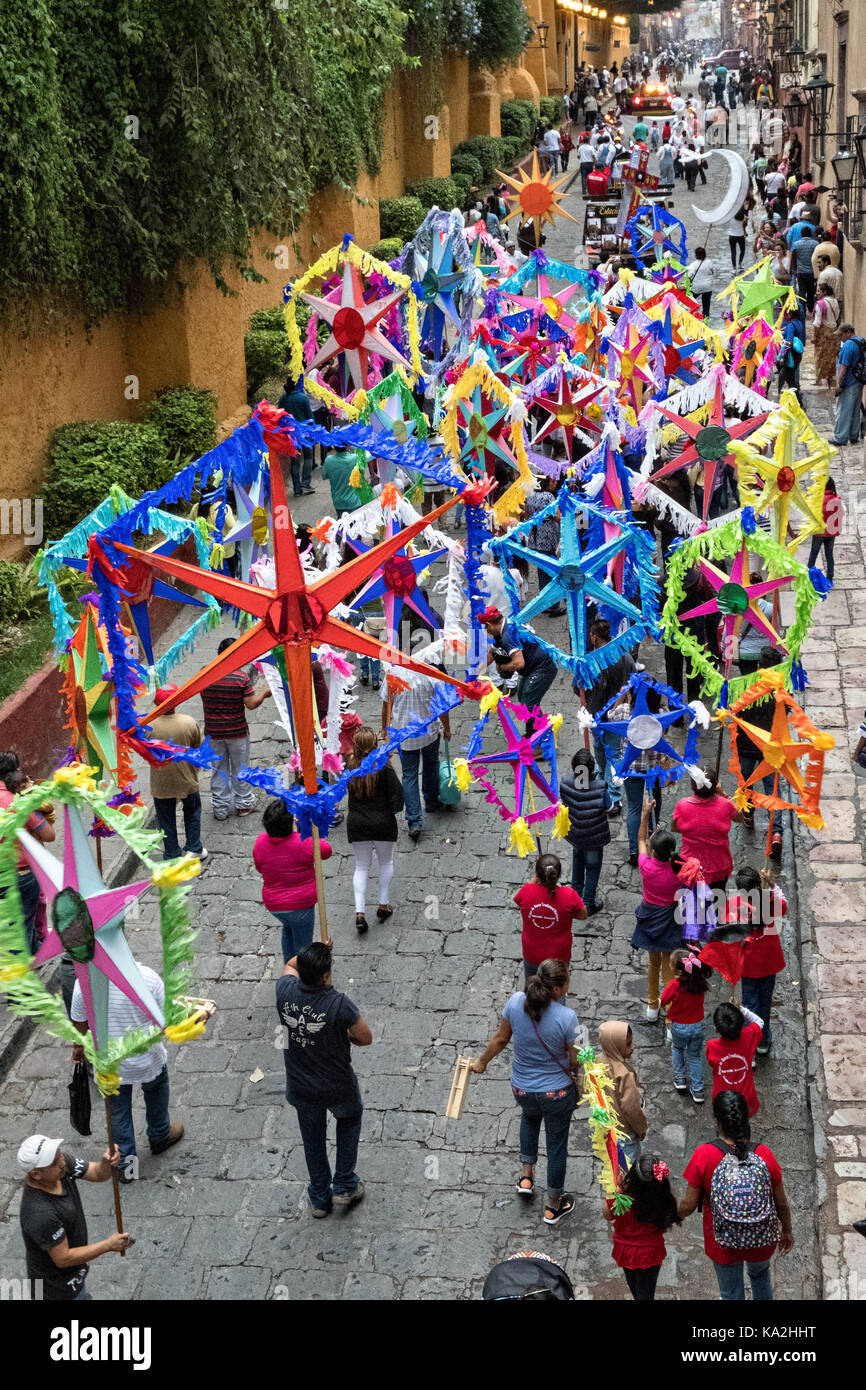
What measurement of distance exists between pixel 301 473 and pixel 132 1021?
11.1m

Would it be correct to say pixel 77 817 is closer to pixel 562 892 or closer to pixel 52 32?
pixel 562 892

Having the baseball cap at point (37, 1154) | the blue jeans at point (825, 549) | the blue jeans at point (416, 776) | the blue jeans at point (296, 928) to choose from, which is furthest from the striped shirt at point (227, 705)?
the blue jeans at point (825, 549)

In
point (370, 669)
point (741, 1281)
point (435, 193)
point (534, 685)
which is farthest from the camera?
point (435, 193)

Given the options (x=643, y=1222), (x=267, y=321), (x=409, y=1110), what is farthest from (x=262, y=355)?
(x=643, y=1222)

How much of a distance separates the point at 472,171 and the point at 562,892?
28.3 meters

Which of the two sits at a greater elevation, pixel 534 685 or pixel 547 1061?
pixel 534 685

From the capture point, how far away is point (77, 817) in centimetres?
569

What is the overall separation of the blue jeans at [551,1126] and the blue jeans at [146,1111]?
1.76 meters

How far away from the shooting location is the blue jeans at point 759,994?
7605mm

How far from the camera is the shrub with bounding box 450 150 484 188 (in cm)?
3291

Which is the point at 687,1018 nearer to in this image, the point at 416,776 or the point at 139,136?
the point at 416,776

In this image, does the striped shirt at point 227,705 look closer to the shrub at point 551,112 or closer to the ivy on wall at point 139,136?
the ivy on wall at point 139,136

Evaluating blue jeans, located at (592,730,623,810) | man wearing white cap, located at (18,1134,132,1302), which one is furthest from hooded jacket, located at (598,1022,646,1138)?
blue jeans, located at (592,730,623,810)

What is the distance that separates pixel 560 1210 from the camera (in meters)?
6.87
